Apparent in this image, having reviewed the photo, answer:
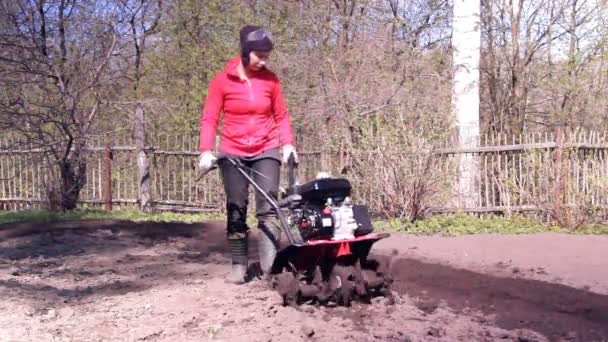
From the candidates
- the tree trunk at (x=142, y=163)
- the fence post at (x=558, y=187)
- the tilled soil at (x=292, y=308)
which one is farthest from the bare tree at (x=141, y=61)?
the fence post at (x=558, y=187)

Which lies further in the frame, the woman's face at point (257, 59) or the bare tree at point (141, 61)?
the bare tree at point (141, 61)

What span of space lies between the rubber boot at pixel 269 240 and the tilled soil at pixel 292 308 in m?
0.21

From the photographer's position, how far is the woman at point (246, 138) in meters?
4.95

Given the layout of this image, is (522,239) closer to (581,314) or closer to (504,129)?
(581,314)

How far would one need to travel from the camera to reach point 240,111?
4.96 meters

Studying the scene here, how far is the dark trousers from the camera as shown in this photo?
16.4 feet

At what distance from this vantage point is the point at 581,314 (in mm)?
4227

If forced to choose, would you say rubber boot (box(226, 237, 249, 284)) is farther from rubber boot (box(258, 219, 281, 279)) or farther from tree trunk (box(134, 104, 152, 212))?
tree trunk (box(134, 104, 152, 212))

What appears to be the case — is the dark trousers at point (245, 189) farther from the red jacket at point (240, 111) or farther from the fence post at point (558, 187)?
the fence post at point (558, 187)

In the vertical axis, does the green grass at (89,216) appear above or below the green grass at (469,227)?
above

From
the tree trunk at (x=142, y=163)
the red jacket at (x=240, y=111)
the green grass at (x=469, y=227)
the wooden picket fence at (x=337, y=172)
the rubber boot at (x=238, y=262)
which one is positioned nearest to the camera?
the red jacket at (x=240, y=111)

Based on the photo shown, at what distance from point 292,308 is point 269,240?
2.89 feet

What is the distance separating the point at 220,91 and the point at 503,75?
39.5ft

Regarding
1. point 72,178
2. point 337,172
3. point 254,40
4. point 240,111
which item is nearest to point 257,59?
point 254,40
